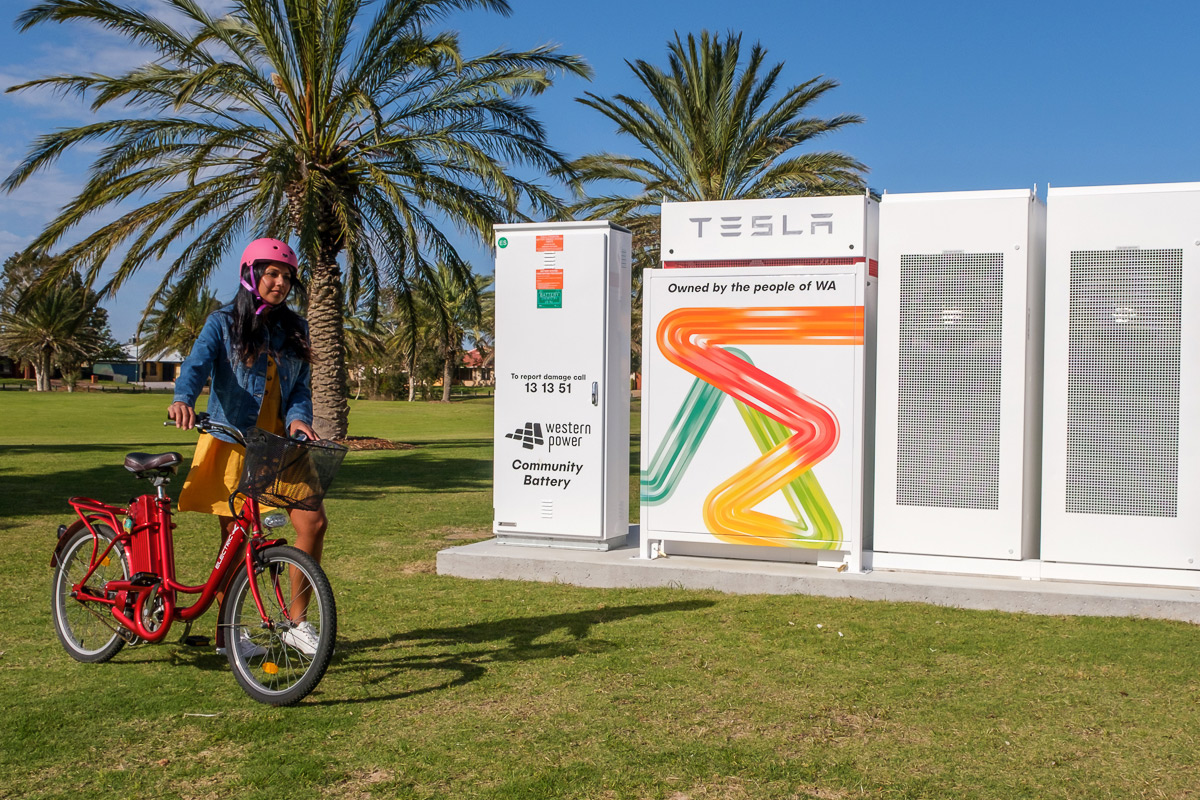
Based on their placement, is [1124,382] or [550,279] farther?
[550,279]

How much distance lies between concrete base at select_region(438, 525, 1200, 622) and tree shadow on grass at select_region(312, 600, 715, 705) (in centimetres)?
64

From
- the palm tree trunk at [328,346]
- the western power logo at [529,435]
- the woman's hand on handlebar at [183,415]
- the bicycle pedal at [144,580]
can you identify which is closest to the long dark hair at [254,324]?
the woman's hand on handlebar at [183,415]

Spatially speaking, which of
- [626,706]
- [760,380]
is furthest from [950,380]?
[626,706]

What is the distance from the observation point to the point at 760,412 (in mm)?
7242

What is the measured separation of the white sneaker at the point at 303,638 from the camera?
448 centimetres

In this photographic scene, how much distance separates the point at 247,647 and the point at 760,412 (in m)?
3.73

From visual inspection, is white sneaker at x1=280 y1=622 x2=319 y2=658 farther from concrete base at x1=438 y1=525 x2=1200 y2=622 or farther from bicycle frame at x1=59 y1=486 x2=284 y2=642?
concrete base at x1=438 y1=525 x2=1200 y2=622

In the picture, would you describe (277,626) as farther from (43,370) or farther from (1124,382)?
→ (43,370)

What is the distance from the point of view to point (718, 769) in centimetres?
388

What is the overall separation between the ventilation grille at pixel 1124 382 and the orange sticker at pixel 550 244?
334cm

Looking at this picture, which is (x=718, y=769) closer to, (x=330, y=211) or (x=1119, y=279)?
(x=1119, y=279)

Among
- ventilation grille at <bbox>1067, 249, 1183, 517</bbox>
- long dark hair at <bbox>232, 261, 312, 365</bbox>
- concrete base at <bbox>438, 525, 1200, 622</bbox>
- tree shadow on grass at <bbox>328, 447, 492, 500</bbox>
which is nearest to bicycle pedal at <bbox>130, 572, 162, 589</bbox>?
long dark hair at <bbox>232, 261, 312, 365</bbox>

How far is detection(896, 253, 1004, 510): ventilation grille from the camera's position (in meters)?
6.84

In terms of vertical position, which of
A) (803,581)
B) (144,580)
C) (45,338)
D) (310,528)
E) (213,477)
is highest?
(45,338)
